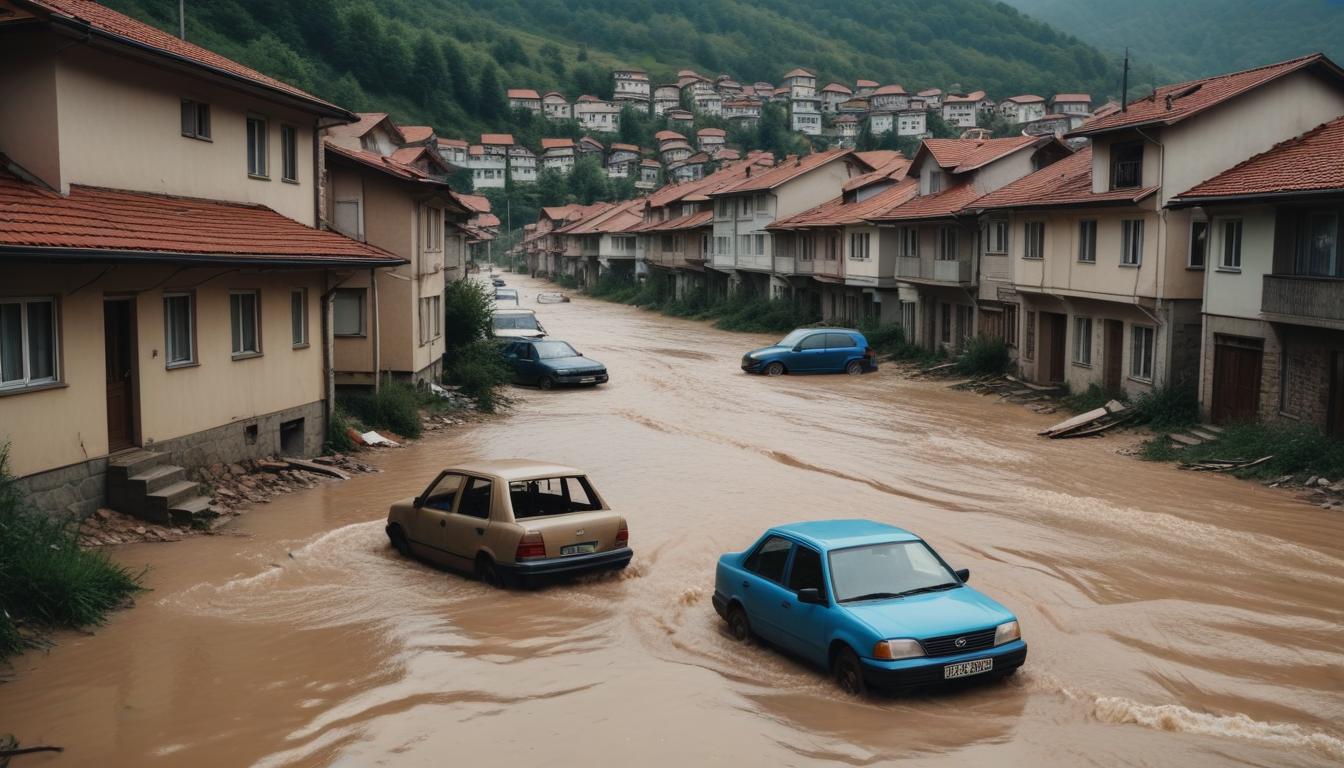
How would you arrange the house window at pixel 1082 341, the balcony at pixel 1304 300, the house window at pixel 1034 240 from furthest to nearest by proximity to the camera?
the house window at pixel 1034 240
the house window at pixel 1082 341
the balcony at pixel 1304 300

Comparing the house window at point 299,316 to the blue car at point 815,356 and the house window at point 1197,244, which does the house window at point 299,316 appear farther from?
the blue car at point 815,356

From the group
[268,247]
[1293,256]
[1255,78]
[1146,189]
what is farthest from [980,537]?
[1255,78]

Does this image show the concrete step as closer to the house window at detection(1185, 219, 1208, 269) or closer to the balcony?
the balcony

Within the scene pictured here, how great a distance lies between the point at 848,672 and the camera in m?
10.0

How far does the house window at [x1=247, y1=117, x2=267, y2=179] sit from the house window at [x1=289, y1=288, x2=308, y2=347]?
220 cm

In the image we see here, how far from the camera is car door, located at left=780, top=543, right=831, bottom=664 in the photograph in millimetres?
10359

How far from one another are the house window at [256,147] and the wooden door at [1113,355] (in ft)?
67.1

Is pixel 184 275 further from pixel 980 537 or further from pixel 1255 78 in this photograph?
pixel 1255 78

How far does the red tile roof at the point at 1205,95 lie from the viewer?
1005 inches

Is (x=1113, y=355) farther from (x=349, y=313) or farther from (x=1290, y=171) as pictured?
(x=349, y=313)

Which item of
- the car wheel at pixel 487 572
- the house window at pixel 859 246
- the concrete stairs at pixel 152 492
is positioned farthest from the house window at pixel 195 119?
the house window at pixel 859 246

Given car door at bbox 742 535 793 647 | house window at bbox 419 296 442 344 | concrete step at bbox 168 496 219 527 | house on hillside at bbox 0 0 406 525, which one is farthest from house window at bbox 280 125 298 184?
car door at bbox 742 535 793 647

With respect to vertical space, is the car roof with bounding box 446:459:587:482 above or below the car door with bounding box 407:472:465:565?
above

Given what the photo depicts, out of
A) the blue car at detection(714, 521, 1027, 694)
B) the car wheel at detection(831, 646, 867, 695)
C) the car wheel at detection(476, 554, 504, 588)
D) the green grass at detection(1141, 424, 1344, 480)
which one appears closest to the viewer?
the blue car at detection(714, 521, 1027, 694)
